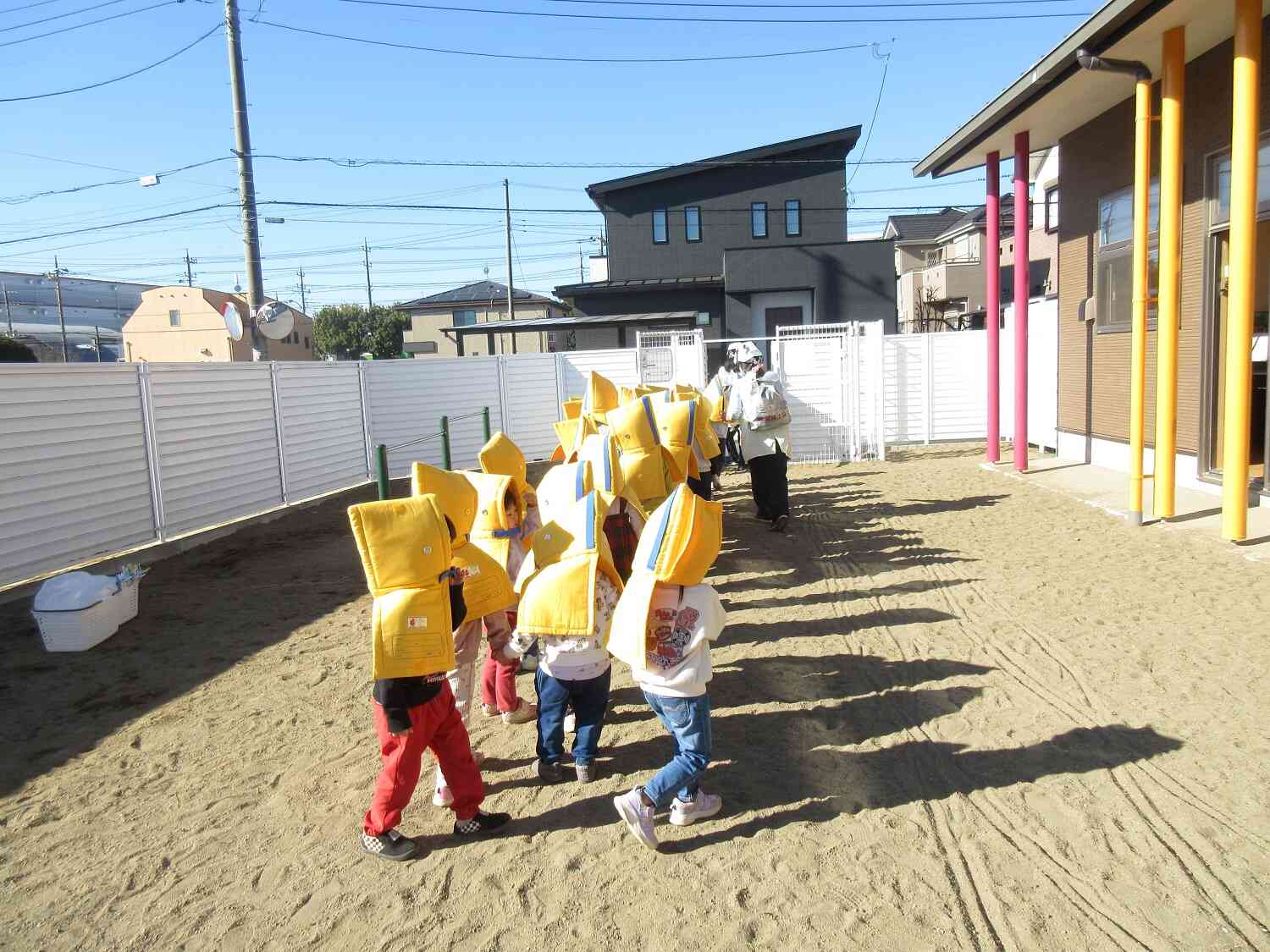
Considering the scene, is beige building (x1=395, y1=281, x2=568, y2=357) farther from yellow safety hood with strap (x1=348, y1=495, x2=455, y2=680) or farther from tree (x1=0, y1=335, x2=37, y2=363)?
yellow safety hood with strap (x1=348, y1=495, x2=455, y2=680)

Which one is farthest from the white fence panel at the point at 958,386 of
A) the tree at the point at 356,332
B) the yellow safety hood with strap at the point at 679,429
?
the tree at the point at 356,332

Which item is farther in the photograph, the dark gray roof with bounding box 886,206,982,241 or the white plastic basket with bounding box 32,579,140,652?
the dark gray roof with bounding box 886,206,982,241

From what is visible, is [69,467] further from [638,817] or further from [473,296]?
[473,296]

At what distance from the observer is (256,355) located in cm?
1219

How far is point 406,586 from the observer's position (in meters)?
3.26

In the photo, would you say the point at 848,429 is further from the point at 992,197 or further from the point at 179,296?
the point at 179,296

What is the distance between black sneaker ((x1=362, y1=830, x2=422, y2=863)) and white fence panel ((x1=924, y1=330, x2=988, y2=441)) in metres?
13.5

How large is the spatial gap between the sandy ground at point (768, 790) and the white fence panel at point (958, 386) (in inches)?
349

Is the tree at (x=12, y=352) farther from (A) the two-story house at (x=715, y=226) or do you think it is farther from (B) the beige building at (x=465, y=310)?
(B) the beige building at (x=465, y=310)

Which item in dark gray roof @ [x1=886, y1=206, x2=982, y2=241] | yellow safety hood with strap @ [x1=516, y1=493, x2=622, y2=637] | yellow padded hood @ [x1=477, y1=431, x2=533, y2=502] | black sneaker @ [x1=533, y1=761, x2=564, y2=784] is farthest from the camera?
dark gray roof @ [x1=886, y1=206, x2=982, y2=241]

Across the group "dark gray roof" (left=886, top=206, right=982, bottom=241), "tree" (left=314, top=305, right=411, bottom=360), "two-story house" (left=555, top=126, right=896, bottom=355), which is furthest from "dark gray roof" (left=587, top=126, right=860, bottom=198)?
"tree" (left=314, top=305, right=411, bottom=360)

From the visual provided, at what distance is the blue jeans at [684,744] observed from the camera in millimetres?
3303

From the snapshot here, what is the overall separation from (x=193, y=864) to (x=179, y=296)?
2009 inches

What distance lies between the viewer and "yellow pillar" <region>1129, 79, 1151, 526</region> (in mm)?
7664
